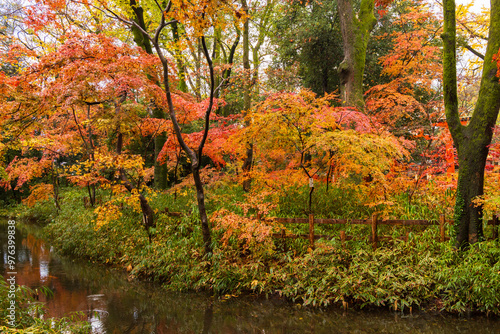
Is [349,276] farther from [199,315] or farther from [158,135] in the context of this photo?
[158,135]

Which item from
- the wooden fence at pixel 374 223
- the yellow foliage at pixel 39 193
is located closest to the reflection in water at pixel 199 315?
the wooden fence at pixel 374 223

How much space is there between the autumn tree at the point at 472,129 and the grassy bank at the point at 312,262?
1.43 feet

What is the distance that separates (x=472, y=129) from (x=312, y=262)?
391cm

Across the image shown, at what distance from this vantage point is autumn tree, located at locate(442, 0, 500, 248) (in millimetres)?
5301

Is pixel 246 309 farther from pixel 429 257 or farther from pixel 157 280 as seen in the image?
pixel 429 257

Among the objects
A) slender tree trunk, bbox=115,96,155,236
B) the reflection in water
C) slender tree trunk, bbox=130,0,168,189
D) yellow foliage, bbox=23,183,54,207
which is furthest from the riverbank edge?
yellow foliage, bbox=23,183,54,207

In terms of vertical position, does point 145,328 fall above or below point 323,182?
below

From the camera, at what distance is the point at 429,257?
5.55 m

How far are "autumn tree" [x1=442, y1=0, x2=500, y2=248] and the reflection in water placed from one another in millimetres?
1649

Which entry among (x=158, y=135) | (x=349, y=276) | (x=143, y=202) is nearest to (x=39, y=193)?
(x=158, y=135)

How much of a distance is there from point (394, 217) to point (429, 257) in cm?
121

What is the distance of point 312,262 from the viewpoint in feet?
19.5

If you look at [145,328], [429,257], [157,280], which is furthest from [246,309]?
[429,257]

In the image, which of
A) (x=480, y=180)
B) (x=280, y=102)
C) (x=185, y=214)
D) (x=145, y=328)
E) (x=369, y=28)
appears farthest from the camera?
(x=369, y=28)
